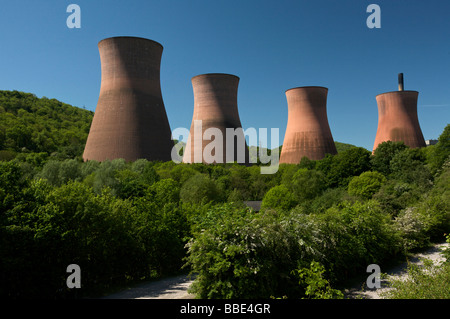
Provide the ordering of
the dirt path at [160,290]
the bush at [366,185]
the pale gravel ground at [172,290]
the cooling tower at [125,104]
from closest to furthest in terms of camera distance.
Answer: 1. the pale gravel ground at [172,290]
2. the dirt path at [160,290]
3. the bush at [366,185]
4. the cooling tower at [125,104]

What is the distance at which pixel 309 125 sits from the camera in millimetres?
29766

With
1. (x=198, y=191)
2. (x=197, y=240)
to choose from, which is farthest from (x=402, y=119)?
(x=197, y=240)

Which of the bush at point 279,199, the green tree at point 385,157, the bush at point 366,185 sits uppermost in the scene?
the green tree at point 385,157

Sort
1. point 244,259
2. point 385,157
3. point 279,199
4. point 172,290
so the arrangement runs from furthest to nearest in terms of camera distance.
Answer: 1. point 385,157
2. point 279,199
3. point 172,290
4. point 244,259

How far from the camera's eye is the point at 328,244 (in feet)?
28.3

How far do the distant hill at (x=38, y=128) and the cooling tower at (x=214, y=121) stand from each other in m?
12.9

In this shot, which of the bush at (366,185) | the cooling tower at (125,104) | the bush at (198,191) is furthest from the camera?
the cooling tower at (125,104)

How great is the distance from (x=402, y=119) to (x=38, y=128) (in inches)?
1562

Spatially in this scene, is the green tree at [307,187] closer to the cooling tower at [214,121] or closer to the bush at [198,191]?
the bush at [198,191]

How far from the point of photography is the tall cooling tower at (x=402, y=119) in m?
32.6

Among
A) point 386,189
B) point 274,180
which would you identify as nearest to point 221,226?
point 386,189

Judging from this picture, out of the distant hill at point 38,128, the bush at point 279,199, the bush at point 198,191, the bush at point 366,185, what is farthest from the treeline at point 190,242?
the distant hill at point 38,128

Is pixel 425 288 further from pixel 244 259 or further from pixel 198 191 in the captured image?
pixel 198 191

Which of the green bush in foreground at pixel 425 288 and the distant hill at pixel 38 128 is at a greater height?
the distant hill at pixel 38 128
